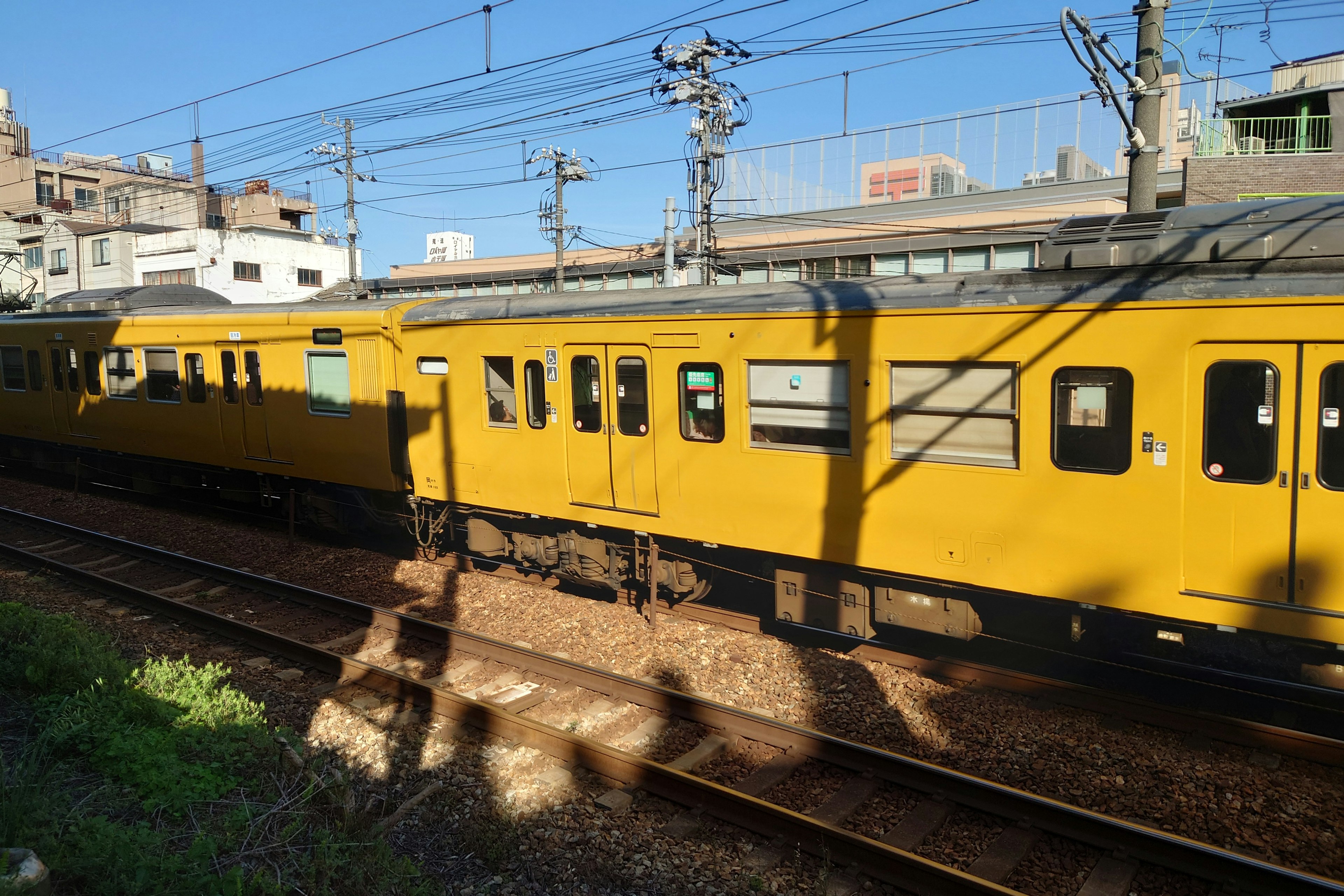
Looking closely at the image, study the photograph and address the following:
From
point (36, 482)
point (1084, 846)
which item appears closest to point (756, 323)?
point (1084, 846)

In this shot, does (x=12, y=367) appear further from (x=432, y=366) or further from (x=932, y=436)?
(x=932, y=436)

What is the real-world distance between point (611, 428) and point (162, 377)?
9.08 metres

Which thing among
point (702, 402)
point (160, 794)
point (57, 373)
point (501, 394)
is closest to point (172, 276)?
point (57, 373)

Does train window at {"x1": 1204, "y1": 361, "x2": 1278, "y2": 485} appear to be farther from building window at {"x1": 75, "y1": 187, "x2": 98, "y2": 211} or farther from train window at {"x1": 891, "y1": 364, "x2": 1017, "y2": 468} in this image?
building window at {"x1": 75, "y1": 187, "x2": 98, "y2": 211}

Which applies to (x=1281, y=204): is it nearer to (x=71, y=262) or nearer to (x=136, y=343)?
(x=136, y=343)

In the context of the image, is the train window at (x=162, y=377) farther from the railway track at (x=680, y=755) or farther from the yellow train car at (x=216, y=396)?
the railway track at (x=680, y=755)

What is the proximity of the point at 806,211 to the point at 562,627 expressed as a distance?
2690 cm

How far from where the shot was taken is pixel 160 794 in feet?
17.8

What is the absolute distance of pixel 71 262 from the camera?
50.0m

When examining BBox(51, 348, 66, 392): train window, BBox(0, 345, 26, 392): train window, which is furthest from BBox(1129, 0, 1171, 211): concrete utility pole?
BBox(0, 345, 26, 392): train window

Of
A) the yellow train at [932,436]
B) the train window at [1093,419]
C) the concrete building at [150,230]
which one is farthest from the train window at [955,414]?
the concrete building at [150,230]

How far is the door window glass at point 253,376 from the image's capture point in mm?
12938

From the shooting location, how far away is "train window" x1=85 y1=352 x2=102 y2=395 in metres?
15.7

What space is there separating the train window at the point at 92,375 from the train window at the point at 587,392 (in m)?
10.6
